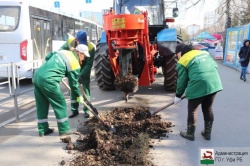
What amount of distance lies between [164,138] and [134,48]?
7.41 ft

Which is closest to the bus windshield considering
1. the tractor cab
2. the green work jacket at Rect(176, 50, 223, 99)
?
the tractor cab

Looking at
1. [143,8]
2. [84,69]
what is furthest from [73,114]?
[143,8]

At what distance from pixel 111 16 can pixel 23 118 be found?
9.10ft

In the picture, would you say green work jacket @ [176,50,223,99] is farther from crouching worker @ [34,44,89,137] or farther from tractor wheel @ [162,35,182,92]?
tractor wheel @ [162,35,182,92]

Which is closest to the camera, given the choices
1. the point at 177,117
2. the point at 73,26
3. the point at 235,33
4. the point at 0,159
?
the point at 0,159

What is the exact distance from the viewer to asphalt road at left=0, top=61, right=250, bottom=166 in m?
3.62

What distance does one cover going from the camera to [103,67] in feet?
22.9

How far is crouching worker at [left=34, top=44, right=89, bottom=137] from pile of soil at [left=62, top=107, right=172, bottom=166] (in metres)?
0.57

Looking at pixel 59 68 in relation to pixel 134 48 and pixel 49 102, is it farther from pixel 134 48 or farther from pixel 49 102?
pixel 134 48

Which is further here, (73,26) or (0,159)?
(73,26)

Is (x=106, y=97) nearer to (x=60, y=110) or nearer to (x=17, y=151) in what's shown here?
(x=60, y=110)

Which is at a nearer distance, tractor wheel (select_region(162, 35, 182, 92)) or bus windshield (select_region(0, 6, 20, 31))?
tractor wheel (select_region(162, 35, 182, 92))

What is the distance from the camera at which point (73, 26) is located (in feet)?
43.5

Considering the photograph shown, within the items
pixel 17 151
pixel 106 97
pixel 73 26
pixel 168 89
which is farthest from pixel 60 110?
pixel 73 26
